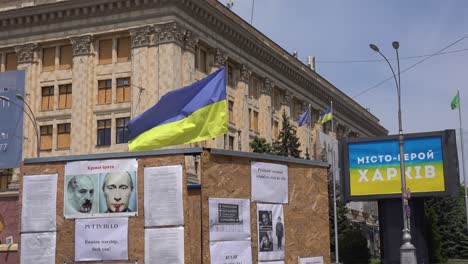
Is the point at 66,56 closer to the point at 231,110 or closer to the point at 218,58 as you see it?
the point at 218,58

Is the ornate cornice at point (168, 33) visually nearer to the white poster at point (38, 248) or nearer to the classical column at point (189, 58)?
the classical column at point (189, 58)

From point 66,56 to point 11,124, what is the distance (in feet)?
22.3

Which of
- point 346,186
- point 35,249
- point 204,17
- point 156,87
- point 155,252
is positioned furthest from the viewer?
point 204,17

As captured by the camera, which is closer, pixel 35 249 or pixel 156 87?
pixel 35 249

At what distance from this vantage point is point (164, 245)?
9961 mm

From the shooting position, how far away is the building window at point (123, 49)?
156ft

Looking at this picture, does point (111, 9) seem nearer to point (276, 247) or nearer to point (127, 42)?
point (127, 42)

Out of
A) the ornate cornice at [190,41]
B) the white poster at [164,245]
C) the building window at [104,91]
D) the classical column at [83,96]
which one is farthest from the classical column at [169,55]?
the white poster at [164,245]

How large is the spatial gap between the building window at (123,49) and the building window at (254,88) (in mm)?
14764

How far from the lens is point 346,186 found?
31.3 meters

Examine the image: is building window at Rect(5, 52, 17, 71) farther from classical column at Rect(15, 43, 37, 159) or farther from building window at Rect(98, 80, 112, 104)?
building window at Rect(98, 80, 112, 104)

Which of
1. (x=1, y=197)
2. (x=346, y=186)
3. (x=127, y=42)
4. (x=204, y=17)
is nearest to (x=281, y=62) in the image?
(x=204, y=17)

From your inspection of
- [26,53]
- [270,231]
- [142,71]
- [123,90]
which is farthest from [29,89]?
[270,231]

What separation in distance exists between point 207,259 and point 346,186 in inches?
872
